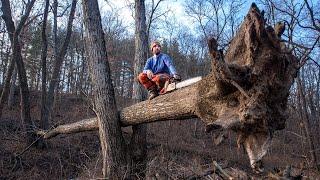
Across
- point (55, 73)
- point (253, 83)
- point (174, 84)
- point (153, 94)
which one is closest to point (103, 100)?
point (153, 94)

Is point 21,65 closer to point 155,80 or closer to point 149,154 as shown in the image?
point 149,154

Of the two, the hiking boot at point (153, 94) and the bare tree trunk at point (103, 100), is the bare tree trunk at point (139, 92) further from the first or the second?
the hiking boot at point (153, 94)

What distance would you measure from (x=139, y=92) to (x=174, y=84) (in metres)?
3.06

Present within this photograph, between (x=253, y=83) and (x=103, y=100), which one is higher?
(x=103, y=100)

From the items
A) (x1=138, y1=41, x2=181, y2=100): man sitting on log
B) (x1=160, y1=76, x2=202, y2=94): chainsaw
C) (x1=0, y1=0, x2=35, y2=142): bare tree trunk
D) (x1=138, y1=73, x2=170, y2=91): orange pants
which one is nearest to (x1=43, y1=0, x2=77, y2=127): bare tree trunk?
(x1=0, y1=0, x2=35, y2=142): bare tree trunk

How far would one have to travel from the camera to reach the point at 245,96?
5.39 meters

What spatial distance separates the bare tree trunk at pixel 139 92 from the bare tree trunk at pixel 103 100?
59 cm

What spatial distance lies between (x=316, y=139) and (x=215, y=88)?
2361 cm

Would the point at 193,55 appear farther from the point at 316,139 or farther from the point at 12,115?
the point at 12,115

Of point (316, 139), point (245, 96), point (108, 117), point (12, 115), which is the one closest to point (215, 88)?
point (245, 96)

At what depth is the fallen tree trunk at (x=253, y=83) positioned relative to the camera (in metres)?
5.22

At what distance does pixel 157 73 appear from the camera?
838 cm

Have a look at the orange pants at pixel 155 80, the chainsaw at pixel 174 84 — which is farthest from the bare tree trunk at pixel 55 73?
the chainsaw at pixel 174 84

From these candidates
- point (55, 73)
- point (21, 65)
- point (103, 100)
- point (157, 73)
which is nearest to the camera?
point (157, 73)
